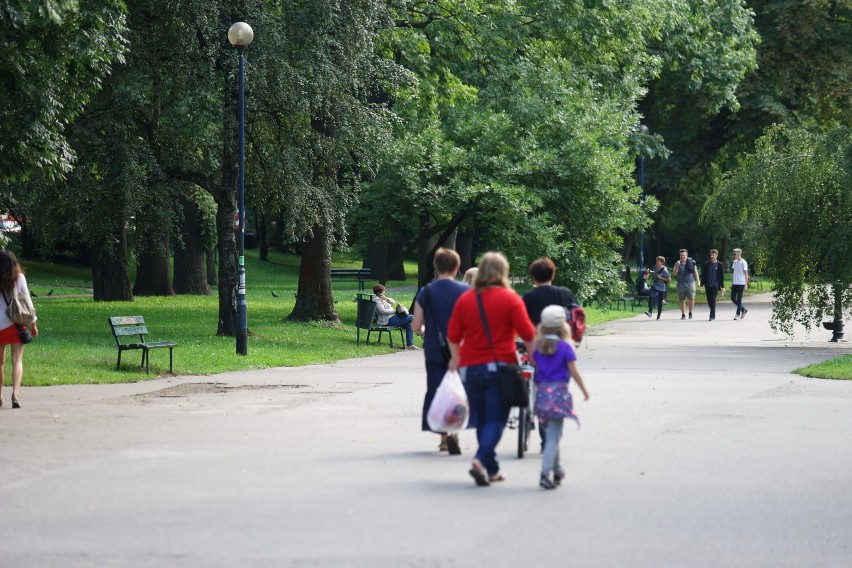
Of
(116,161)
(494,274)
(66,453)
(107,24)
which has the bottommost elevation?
(66,453)

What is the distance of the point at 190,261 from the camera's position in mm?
44188

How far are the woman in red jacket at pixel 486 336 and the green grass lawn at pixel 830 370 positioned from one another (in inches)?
408

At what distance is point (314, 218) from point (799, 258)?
892 cm

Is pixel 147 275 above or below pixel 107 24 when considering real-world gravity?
below

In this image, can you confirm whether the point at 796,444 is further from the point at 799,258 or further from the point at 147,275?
the point at 147,275

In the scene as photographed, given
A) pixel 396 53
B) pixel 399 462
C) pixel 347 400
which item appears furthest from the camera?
pixel 396 53

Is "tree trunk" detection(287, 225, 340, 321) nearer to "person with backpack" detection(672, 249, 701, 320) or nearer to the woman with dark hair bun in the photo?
"person with backpack" detection(672, 249, 701, 320)

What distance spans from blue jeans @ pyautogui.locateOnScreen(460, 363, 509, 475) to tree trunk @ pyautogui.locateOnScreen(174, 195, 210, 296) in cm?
3440

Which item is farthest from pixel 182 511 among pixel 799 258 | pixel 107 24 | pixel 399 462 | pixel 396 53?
pixel 396 53

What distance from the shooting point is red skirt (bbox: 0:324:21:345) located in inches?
601

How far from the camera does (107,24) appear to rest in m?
19.7

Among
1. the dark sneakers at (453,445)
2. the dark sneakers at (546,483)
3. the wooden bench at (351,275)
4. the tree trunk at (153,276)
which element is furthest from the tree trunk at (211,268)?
the dark sneakers at (546,483)

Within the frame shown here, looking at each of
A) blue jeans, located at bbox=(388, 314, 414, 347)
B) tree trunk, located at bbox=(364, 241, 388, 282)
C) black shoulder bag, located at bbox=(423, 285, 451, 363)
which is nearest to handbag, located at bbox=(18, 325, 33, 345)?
black shoulder bag, located at bbox=(423, 285, 451, 363)

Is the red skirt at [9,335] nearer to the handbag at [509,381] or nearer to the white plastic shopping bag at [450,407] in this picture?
the white plastic shopping bag at [450,407]
